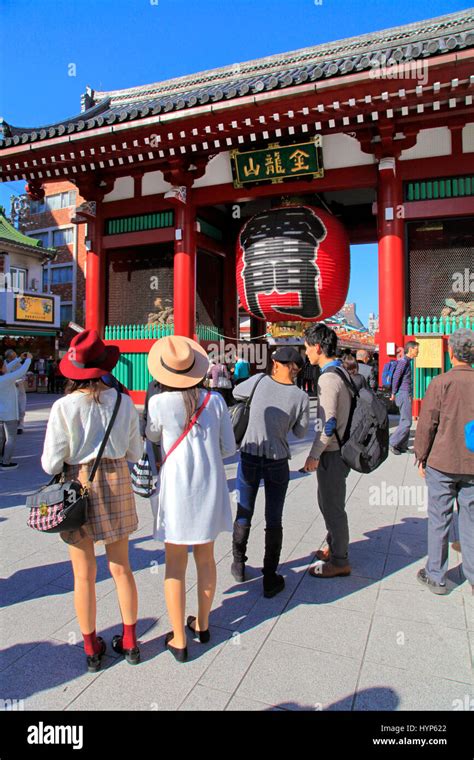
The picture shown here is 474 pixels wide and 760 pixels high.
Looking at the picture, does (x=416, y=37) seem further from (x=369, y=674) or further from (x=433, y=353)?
(x=369, y=674)

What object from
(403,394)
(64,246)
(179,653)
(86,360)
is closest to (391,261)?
(403,394)

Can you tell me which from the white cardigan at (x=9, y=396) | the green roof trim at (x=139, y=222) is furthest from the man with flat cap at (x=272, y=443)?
the green roof trim at (x=139, y=222)

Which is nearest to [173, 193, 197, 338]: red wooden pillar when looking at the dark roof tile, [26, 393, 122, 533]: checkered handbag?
the dark roof tile

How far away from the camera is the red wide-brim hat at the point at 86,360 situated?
2.14 m

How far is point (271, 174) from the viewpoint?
8.68 meters

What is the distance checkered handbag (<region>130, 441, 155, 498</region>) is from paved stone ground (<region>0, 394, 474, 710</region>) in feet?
2.69

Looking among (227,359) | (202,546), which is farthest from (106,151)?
(202,546)

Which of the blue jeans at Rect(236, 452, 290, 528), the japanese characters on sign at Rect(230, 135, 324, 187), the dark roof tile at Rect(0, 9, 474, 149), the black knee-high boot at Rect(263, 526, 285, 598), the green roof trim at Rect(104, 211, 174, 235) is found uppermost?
the dark roof tile at Rect(0, 9, 474, 149)

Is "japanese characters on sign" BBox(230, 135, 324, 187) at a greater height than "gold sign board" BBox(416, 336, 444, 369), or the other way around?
"japanese characters on sign" BBox(230, 135, 324, 187)

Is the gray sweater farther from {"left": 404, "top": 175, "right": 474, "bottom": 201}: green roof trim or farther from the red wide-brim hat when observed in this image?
{"left": 404, "top": 175, "right": 474, "bottom": 201}: green roof trim

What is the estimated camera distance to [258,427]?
114 inches

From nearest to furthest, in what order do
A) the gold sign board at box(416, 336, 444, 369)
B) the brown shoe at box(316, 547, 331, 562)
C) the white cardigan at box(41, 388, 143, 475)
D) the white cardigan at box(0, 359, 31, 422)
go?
the white cardigan at box(41, 388, 143, 475)
the brown shoe at box(316, 547, 331, 562)
the white cardigan at box(0, 359, 31, 422)
the gold sign board at box(416, 336, 444, 369)

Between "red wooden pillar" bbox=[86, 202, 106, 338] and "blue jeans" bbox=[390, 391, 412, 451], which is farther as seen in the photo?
"red wooden pillar" bbox=[86, 202, 106, 338]

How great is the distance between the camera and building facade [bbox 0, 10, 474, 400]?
22.3ft
